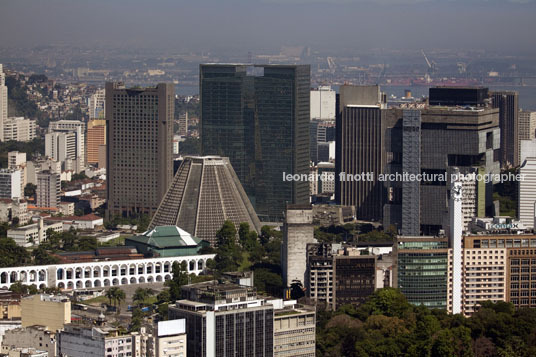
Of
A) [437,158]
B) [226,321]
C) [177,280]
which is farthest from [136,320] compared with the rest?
[437,158]

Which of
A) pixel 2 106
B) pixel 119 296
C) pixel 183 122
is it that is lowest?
pixel 119 296

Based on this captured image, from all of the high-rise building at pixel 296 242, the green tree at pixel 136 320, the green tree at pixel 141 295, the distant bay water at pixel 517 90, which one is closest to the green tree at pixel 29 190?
the distant bay water at pixel 517 90

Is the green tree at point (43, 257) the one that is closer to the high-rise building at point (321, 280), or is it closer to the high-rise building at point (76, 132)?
the high-rise building at point (321, 280)

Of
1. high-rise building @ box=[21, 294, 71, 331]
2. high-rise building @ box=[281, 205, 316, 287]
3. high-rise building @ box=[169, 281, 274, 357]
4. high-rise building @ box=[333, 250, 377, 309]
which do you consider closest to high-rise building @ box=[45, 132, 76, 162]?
high-rise building @ box=[281, 205, 316, 287]

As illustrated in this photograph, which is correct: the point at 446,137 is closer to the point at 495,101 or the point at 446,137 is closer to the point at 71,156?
the point at 495,101

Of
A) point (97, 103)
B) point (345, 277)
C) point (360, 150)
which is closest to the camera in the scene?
point (345, 277)

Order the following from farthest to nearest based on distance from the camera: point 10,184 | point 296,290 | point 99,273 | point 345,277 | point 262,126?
point 10,184 < point 262,126 < point 99,273 < point 296,290 < point 345,277

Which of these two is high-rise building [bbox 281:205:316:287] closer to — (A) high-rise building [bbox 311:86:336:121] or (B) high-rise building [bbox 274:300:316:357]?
(B) high-rise building [bbox 274:300:316:357]

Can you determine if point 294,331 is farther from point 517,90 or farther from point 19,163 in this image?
point 517,90
